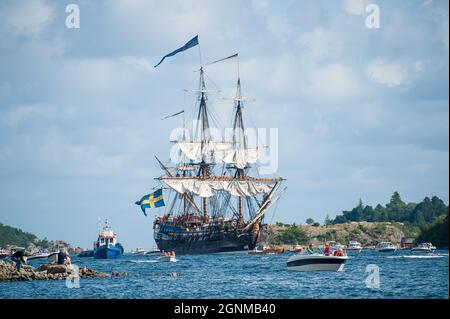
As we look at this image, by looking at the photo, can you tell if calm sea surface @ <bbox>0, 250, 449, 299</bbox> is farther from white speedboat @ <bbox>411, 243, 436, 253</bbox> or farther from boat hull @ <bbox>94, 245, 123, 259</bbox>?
boat hull @ <bbox>94, 245, 123, 259</bbox>

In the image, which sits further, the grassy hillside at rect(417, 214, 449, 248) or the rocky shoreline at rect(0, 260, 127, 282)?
the grassy hillside at rect(417, 214, 449, 248)

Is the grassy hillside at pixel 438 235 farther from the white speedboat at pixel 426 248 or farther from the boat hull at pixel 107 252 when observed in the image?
the boat hull at pixel 107 252

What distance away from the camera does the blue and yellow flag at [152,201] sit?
188 metres

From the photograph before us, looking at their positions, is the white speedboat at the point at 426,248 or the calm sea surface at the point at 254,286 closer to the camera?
the calm sea surface at the point at 254,286

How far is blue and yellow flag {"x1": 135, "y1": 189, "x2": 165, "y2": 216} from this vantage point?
18835 centimetres

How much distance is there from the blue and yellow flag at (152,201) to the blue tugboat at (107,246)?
24.9 feet

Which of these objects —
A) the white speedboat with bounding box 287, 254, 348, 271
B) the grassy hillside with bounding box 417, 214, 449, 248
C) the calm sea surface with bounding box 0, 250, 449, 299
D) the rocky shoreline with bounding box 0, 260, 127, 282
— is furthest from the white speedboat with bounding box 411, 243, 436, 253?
the rocky shoreline with bounding box 0, 260, 127, 282

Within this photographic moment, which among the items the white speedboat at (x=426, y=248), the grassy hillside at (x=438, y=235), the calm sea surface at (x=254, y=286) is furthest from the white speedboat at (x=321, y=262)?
the grassy hillside at (x=438, y=235)

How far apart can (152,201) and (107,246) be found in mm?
15255

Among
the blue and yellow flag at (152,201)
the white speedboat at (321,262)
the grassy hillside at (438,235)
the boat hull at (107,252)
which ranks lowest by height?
the white speedboat at (321,262)

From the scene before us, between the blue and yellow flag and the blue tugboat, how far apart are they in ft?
24.9

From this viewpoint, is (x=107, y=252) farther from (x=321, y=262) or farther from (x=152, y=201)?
(x=321, y=262)

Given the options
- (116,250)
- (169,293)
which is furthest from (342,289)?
(116,250)

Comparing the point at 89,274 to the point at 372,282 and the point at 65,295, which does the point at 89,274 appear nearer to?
the point at 65,295
